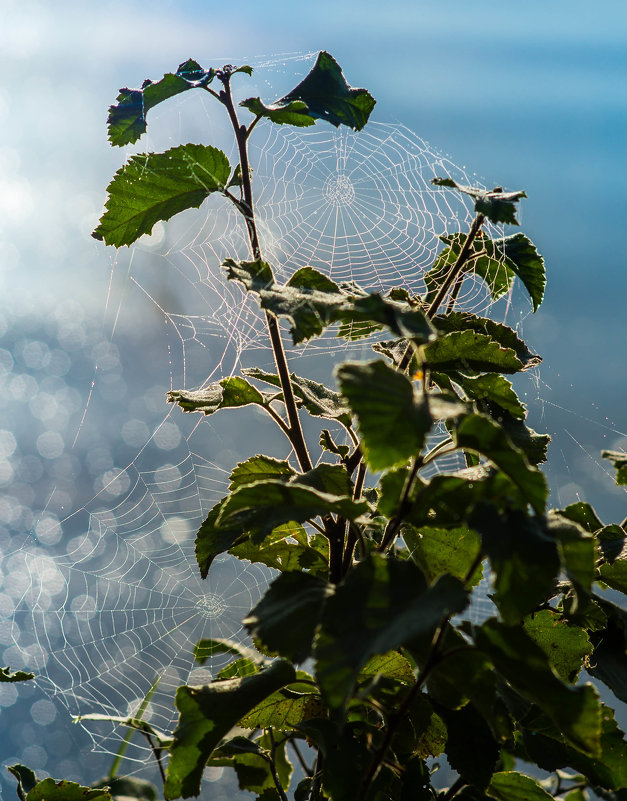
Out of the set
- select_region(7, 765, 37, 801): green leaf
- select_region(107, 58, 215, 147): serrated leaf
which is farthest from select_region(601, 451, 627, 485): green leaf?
select_region(7, 765, 37, 801): green leaf

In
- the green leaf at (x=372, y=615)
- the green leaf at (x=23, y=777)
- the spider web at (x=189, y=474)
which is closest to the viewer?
the green leaf at (x=372, y=615)

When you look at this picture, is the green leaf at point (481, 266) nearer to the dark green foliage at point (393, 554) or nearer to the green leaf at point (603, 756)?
the dark green foliage at point (393, 554)

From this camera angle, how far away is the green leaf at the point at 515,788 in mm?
686

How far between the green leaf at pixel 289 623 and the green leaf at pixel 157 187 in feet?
1.58

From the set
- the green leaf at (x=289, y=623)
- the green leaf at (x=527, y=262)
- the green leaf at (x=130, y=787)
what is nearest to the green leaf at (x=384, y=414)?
the green leaf at (x=289, y=623)

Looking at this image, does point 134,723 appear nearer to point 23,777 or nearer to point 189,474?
point 23,777

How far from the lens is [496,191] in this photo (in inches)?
28.1

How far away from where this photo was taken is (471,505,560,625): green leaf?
37 centimetres

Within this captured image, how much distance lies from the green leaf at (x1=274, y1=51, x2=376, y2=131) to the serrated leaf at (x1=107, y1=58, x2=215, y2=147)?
107mm

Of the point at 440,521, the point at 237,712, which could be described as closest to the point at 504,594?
the point at 440,521

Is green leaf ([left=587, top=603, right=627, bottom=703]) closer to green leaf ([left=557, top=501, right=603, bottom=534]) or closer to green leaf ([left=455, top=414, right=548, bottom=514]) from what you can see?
green leaf ([left=557, top=501, right=603, bottom=534])

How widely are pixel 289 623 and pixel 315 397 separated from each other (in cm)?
31

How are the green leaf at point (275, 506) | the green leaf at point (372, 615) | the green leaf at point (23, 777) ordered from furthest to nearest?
the green leaf at point (23, 777) < the green leaf at point (275, 506) < the green leaf at point (372, 615)

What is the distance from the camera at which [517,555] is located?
378 mm
